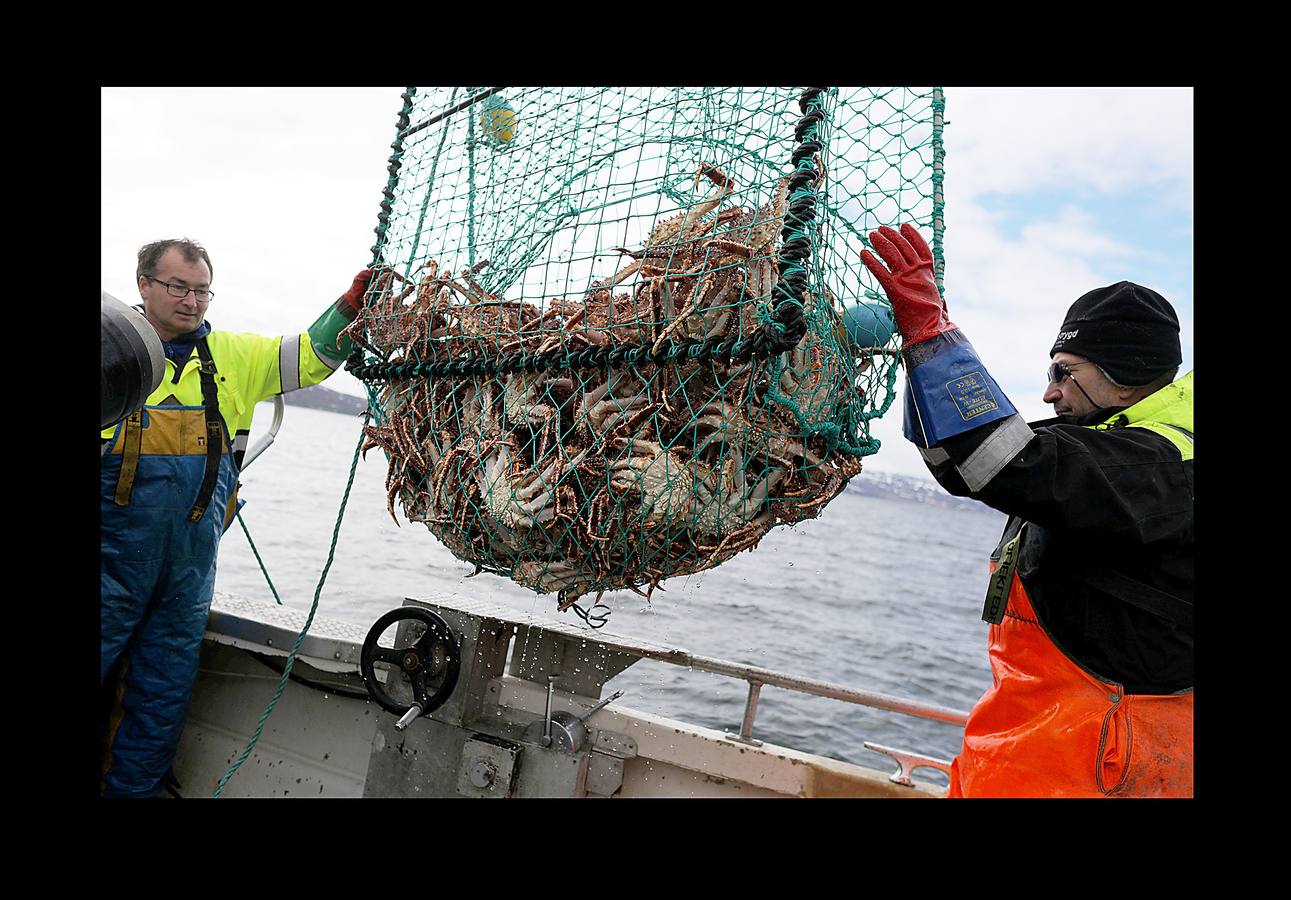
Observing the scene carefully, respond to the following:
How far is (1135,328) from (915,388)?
649mm

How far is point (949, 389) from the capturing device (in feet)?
6.20

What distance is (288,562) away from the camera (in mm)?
15594

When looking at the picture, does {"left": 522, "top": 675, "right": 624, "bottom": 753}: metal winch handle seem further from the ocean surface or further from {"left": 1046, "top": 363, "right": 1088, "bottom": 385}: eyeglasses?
{"left": 1046, "top": 363, "right": 1088, "bottom": 385}: eyeglasses

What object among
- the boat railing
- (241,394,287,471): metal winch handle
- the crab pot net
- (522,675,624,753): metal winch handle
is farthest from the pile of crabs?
(241,394,287,471): metal winch handle

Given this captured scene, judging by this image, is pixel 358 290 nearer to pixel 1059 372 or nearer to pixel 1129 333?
pixel 1059 372

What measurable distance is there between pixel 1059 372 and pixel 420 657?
2269 millimetres

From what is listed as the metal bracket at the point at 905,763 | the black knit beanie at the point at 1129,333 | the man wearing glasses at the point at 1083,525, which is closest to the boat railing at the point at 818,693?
the metal bracket at the point at 905,763

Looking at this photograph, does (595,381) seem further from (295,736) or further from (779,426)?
(295,736)

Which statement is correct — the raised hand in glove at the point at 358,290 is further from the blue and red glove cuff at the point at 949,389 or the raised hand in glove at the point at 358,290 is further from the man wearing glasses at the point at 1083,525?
the blue and red glove cuff at the point at 949,389

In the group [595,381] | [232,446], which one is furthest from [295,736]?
[595,381]

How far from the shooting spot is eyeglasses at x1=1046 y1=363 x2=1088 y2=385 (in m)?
2.18

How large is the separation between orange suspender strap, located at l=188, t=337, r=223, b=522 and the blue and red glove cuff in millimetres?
2835

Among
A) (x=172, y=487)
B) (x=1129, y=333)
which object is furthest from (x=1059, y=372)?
(x=172, y=487)

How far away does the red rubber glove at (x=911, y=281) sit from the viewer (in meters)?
1.95
